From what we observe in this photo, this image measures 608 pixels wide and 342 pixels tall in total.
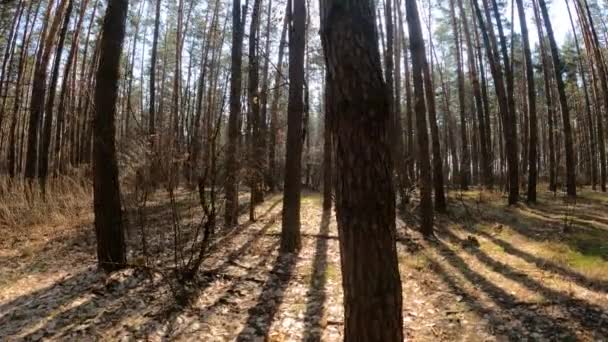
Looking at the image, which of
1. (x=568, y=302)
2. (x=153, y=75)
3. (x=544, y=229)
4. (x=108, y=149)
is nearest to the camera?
(x=568, y=302)

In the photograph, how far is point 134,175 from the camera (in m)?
5.70

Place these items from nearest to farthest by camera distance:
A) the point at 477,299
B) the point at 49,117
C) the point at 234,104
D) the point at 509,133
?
the point at 477,299, the point at 234,104, the point at 509,133, the point at 49,117

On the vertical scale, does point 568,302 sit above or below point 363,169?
below

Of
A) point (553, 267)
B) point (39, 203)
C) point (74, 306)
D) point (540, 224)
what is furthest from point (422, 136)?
point (39, 203)

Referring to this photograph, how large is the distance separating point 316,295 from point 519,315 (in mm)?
2244

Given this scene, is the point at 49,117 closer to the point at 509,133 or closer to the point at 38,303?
the point at 38,303

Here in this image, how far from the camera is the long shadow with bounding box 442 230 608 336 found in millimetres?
3986

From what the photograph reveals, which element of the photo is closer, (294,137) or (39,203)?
(294,137)

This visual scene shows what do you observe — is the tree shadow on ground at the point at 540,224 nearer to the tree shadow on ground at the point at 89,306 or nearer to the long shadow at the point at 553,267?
the long shadow at the point at 553,267

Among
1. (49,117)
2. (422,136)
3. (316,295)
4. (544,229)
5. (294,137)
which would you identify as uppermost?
(49,117)

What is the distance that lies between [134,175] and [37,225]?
13.7 ft

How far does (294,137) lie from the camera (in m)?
7.03

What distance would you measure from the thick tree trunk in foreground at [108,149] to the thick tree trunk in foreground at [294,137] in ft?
8.83

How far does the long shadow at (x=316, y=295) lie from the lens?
4148mm
